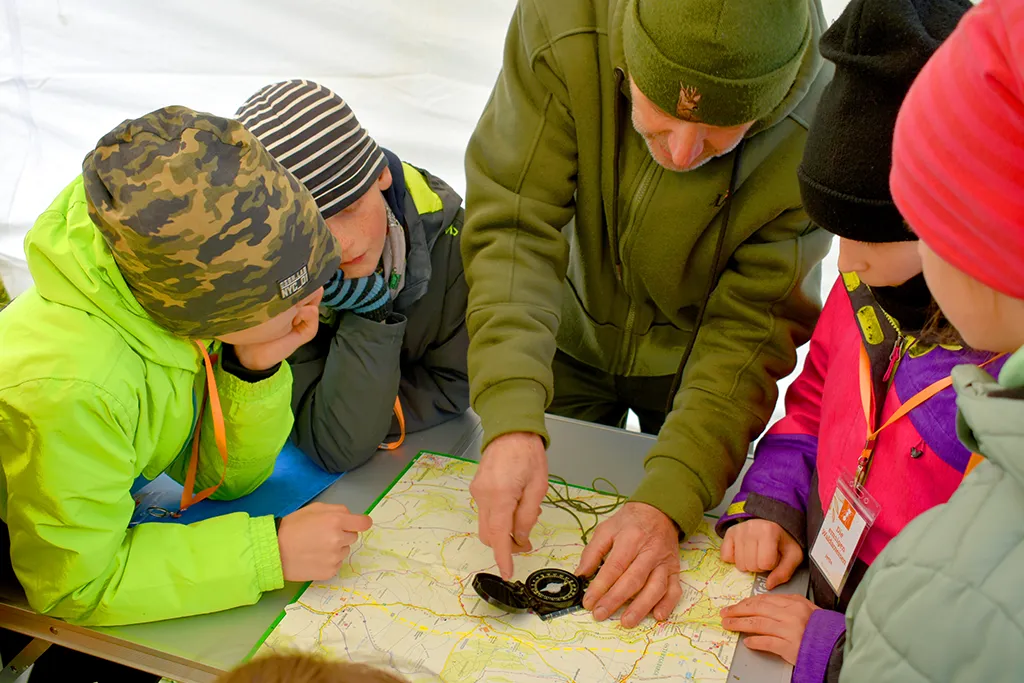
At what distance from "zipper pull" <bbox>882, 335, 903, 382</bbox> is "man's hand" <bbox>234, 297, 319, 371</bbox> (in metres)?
0.75

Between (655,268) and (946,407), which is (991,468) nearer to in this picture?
(946,407)

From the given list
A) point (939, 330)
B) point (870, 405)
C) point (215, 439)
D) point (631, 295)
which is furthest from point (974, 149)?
Result: point (215, 439)

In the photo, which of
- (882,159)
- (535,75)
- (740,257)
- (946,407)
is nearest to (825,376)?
(740,257)

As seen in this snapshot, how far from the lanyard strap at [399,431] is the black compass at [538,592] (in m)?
0.38

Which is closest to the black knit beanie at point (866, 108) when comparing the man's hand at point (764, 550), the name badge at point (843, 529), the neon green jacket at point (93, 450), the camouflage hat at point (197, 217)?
the name badge at point (843, 529)

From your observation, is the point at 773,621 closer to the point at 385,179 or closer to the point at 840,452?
the point at 840,452

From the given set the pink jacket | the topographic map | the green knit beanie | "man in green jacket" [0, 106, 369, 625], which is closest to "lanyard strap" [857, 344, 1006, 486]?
the pink jacket

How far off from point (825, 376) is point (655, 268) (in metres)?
0.30

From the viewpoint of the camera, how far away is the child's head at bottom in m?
0.57

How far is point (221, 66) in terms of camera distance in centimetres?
257

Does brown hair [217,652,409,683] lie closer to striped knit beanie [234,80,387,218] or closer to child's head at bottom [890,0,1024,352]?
child's head at bottom [890,0,1024,352]

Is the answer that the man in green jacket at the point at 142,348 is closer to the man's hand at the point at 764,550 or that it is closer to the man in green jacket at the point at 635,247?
the man in green jacket at the point at 635,247

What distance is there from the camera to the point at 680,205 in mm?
1261

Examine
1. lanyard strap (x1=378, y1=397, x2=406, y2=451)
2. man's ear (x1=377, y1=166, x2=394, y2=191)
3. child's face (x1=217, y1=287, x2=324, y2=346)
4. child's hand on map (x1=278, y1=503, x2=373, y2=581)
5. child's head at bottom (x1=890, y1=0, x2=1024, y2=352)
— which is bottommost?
lanyard strap (x1=378, y1=397, x2=406, y2=451)
